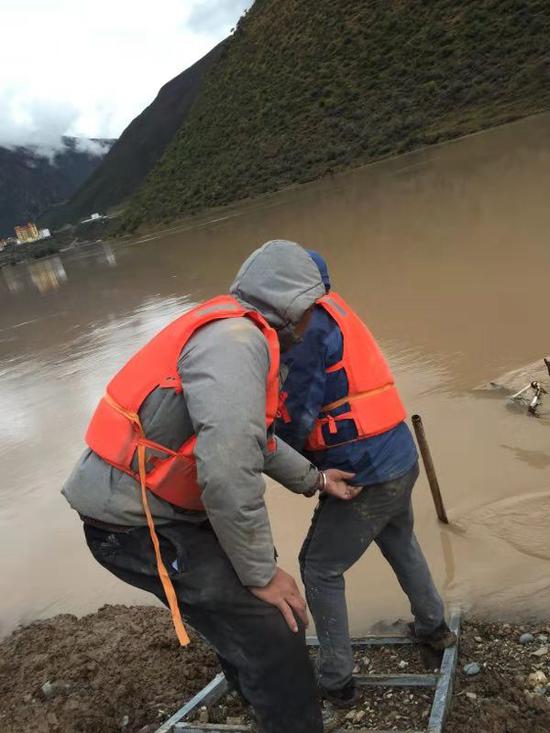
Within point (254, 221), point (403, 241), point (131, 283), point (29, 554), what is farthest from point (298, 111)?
point (29, 554)

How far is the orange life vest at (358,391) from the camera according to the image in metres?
2.54

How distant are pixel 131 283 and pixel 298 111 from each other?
3157 cm

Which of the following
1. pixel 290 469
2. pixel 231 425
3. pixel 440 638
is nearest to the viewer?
pixel 231 425

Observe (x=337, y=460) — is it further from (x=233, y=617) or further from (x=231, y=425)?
(x=231, y=425)

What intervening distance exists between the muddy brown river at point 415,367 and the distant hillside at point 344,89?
58.0 feet

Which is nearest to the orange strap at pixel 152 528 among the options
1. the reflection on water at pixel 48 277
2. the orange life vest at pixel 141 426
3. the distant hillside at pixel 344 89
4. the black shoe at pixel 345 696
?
the orange life vest at pixel 141 426

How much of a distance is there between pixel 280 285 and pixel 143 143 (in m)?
176

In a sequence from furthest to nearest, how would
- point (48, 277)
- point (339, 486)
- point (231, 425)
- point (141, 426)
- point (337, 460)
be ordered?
point (48, 277) < point (337, 460) < point (339, 486) < point (141, 426) < point (231, 425)

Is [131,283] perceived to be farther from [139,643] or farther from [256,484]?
[256,484]

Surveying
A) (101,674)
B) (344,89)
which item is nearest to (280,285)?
(101,674)

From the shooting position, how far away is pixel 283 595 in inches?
79.6

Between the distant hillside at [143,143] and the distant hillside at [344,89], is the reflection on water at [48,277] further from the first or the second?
the distant hillside at [143,143]

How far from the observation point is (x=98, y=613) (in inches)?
177

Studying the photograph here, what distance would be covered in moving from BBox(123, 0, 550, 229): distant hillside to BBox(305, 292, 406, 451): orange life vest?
35971 millimetres
